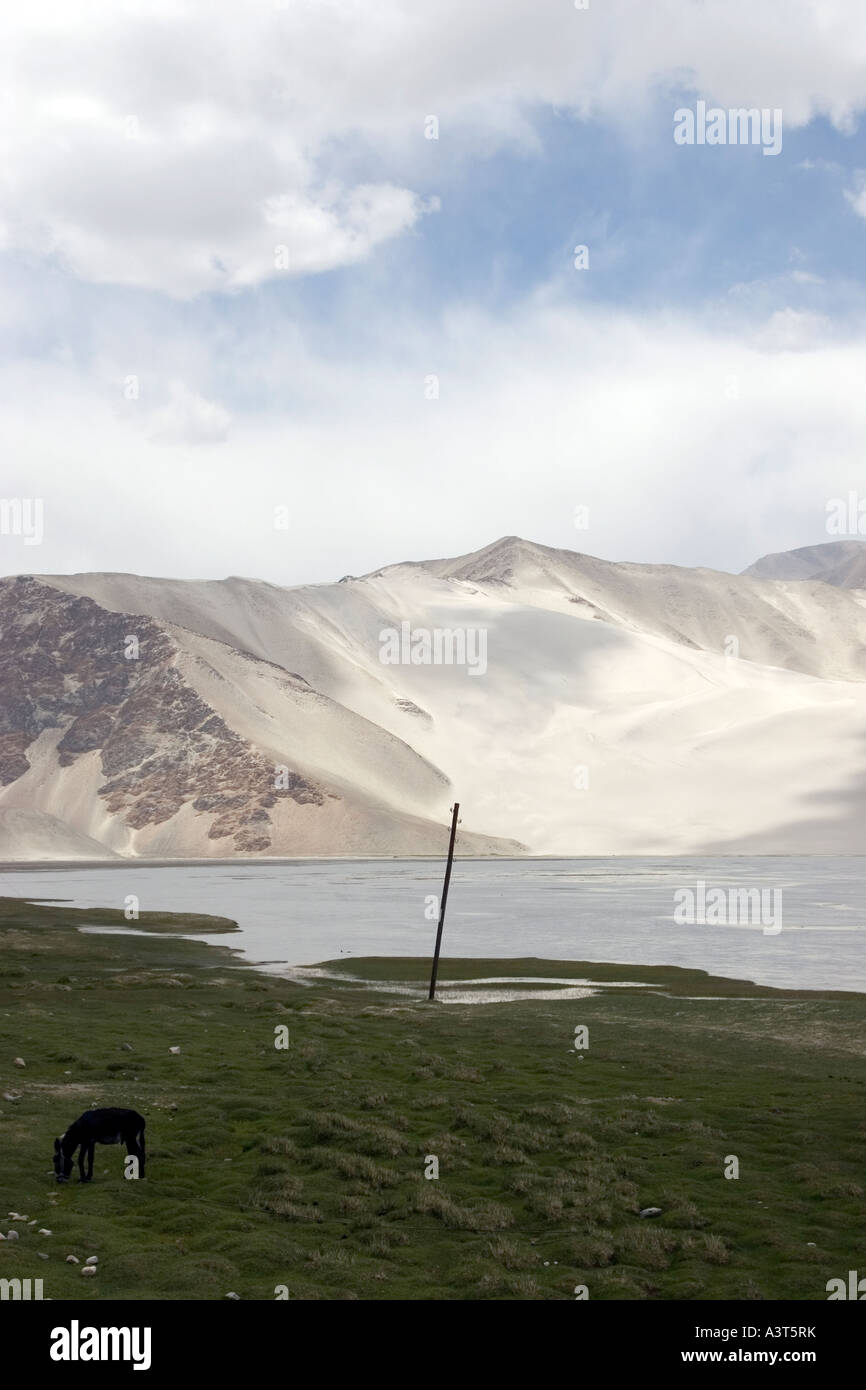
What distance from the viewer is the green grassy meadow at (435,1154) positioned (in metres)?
13.9

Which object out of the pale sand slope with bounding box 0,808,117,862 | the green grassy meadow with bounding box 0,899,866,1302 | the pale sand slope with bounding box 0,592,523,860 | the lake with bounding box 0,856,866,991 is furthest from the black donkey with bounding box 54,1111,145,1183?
A: the pale sand slope with bounding box 0,592,523,860

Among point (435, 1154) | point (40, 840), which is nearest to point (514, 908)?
point (435, 1154)

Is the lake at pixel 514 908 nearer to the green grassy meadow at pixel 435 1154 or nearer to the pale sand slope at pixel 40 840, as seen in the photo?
the green grassy meadow at pixel 435 1154

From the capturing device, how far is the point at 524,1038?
31734 millimetres

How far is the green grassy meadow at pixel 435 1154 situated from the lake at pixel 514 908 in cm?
A: 1867

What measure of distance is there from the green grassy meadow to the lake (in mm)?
18666

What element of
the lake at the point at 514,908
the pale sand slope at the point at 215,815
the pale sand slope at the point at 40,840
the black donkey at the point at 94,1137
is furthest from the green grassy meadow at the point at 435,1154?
the pale sand slope at the point at 215,815

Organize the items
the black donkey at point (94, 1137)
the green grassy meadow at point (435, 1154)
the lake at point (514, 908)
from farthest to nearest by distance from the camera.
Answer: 1. the lake at point (514, 908)
2. the black donkey at point (94, 1137)
3. the green grassy meadow at point (435, 1154)

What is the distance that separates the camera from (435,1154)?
62.1ft

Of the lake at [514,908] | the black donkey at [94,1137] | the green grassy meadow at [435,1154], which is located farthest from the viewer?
the lake at [514,908]

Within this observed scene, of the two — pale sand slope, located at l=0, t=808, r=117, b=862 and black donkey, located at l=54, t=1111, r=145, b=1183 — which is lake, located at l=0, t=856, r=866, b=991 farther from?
black donkey, located at l=54, t=1111, r=145, b=1183

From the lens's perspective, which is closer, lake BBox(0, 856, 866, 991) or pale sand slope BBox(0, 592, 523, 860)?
lake BBox(0, 856, 866, 991)

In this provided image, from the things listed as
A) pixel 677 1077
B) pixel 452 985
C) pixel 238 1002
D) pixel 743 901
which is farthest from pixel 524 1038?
pixel 743 901

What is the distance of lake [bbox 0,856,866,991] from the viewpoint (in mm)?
56344
